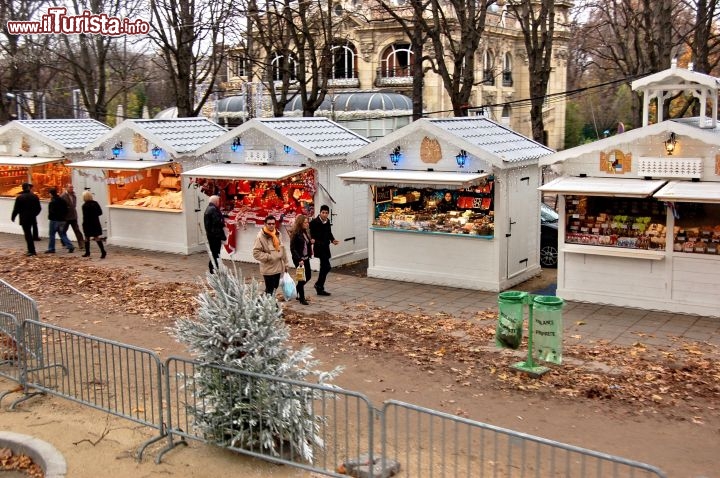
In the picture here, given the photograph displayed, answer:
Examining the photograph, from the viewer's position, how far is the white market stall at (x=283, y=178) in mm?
17141

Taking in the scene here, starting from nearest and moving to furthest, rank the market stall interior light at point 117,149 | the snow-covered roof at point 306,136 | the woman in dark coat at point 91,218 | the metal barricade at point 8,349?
1. the metal barricade at point 8,349
2. the snow-covered roof at point 306,136
3. the woman in dark coat at point 91,218
4. the market stall interior light at point 117,149

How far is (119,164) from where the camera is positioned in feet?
65.4

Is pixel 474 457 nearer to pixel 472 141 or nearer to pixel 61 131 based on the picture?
pixel 472 141

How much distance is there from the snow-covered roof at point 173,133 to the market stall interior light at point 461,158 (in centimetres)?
718

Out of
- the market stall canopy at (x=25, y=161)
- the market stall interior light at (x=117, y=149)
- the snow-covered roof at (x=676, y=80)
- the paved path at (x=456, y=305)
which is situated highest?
the snow-covered roof at (x=676, y=80)

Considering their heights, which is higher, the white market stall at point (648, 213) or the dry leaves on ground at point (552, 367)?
the white market stall at point (648, 213)

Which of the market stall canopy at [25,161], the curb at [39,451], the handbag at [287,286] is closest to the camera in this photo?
the curb at [39,451]

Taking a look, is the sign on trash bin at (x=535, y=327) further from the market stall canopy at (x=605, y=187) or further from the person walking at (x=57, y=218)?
the person walking at (x=57, y=218)

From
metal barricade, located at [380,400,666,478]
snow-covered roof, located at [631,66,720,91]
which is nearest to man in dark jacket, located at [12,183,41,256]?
snow-covered roof, located at [631,66,720,91]

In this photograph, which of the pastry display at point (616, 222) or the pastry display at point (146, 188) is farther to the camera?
the pastry display at point (146, 188)

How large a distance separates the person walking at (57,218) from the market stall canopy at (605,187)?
39.8 ft

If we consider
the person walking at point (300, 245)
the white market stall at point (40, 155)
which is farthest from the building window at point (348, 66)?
the person walking at point (300, 245)

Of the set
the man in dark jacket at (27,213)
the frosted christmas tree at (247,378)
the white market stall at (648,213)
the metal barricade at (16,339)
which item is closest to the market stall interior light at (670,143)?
the white market stall at (648,213)

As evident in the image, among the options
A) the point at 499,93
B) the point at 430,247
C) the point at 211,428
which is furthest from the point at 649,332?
the point at 499,93
